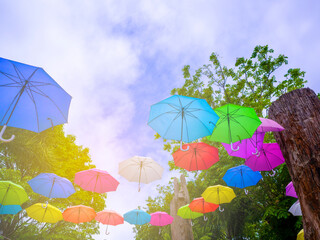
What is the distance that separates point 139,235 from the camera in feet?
44.0

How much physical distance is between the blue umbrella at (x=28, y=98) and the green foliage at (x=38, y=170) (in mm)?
8003

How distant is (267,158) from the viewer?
5504 mm

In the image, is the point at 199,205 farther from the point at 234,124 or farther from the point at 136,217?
the point at 234,124

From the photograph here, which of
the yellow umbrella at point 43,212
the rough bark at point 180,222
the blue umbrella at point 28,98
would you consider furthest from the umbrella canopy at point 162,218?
the blue umbrella at point 28,98

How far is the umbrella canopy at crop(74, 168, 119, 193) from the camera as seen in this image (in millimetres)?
6398

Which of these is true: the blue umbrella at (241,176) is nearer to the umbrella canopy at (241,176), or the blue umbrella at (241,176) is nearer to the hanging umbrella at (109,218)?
the umbrella canopy at (241,176)

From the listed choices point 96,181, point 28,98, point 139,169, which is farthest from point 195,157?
point 28,98

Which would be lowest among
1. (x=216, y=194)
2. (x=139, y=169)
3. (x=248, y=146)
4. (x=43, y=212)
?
(x=43, y=212)

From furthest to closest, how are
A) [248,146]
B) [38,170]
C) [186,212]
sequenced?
[38,170] → [186,212] → [248,146]

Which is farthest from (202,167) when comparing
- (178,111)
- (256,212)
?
(256,212)

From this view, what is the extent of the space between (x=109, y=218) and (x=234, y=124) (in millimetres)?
6677

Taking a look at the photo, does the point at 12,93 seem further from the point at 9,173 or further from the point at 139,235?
the point at 139,235

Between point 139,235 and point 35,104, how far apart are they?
12996mm

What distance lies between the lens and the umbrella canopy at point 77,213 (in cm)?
723
